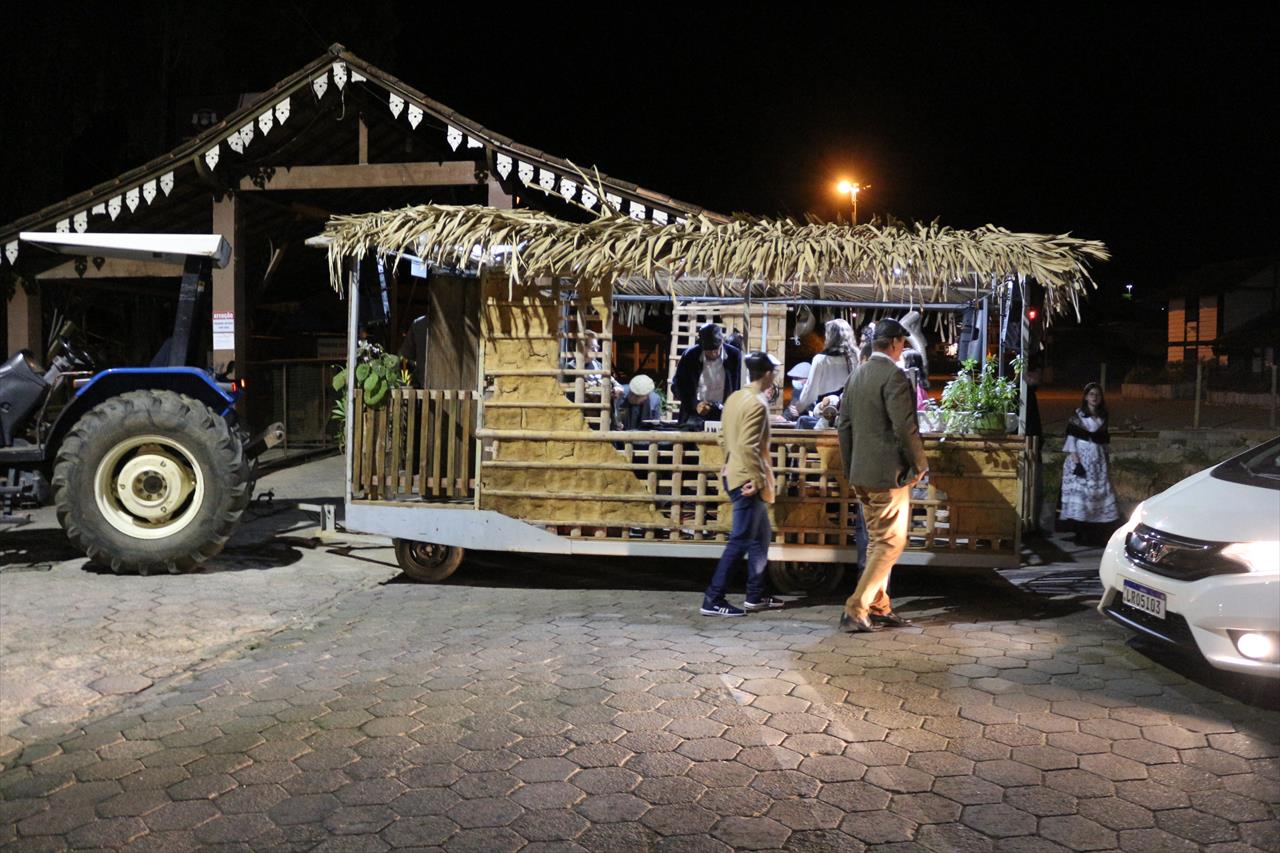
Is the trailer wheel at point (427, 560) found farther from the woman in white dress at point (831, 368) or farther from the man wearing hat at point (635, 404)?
the woman in white dress at point (831, 368)

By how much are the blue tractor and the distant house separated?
37.4 metres

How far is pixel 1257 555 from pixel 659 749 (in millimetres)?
2952

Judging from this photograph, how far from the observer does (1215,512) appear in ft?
16.9

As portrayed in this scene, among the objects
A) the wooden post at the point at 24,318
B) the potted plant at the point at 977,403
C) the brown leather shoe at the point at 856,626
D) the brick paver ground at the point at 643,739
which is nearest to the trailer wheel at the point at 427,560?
the brick paver ground at the point at 643,739

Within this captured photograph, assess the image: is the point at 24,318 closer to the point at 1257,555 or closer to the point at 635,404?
the point at 635,404

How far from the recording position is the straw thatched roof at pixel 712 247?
712cm

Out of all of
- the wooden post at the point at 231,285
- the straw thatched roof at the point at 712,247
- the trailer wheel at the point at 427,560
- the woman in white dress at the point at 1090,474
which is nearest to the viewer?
the straw thatched roof at the point at 712,247

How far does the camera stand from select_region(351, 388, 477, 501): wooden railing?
7.74m

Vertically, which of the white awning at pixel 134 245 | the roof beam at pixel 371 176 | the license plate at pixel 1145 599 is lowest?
the license plate at pixel 1145 599

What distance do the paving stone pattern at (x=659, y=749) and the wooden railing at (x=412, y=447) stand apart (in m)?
1.63

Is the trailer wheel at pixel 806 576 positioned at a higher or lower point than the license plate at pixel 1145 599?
lower

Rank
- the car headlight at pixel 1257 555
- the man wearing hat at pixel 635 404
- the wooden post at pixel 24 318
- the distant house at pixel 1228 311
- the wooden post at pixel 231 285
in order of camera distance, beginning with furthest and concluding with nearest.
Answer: the distant house at pixel 1228 311, the wooden post at pixel 24 318, the wooden post at pixel 231 285, the man wearing hat at pixel 635 404, the car headlight at pixel 1257 555

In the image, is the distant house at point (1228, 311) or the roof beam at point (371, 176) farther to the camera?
the distant house at point (1228, 311)

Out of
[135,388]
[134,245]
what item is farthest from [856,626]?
[134,245]
